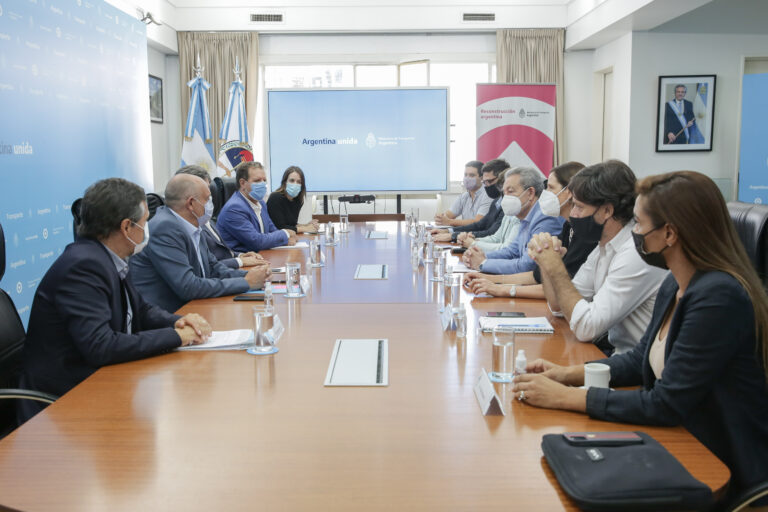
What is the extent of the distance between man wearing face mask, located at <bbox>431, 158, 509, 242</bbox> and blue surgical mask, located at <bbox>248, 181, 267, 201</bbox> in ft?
4.55

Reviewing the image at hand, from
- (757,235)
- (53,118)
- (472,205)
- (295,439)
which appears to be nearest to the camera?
(295,439)

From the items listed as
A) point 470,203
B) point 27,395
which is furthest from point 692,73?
point 27,395

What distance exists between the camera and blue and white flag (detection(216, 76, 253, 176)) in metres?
8.25

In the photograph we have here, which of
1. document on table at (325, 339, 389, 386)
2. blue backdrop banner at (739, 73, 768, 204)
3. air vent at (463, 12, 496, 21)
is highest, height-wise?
air vent at (463, 12, 496, 21)

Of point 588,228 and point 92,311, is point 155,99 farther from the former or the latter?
point 588,228

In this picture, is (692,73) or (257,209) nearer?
(257,209)

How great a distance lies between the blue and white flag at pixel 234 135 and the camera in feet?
27.1

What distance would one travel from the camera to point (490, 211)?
236 inches

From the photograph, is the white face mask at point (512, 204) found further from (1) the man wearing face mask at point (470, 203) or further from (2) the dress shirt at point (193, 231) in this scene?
(1) the man wearing face mask at point (470, 203)

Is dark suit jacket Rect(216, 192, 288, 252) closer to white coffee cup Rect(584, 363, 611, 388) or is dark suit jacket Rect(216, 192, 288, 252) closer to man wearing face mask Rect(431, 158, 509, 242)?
man wearing face mask Rect(431, 158, 509, 242)

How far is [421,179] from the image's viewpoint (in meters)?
8.48

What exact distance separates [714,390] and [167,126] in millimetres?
8667

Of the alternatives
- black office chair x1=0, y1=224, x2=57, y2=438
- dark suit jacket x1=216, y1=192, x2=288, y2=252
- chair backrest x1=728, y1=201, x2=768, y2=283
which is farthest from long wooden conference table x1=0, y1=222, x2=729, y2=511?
dark suit jacket x1=216, y1=192, x2=288, y2=252

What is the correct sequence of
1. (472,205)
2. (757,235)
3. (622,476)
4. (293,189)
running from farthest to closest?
(472,205) → (293,189) → (757,235) → (622,476)
